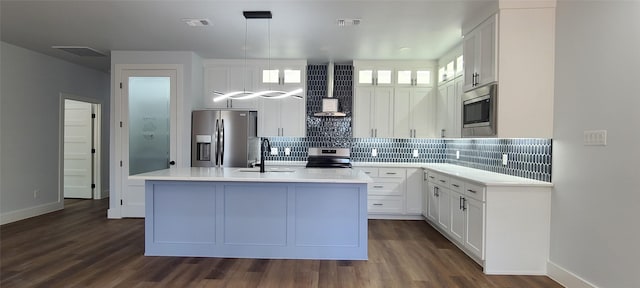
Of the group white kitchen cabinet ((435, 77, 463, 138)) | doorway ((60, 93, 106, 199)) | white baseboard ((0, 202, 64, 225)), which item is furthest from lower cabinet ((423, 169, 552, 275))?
doorway ((60, 93, 106, 199))

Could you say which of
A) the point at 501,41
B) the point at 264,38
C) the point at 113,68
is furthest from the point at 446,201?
the point at 113,68

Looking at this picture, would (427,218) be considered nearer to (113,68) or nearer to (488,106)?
(488,106)

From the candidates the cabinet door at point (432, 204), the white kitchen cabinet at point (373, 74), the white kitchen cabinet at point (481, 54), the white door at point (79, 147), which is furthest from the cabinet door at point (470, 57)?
the white door at point (79, 147)

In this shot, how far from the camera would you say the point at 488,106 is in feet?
10.3

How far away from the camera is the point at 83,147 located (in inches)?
252

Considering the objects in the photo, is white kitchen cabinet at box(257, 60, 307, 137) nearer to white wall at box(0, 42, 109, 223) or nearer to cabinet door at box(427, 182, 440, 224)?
cabinet door at box(427, 182, 440, 224)

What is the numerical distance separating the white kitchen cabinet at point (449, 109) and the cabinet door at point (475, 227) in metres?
1.27

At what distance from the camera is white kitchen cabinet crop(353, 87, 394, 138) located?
5.19 metres

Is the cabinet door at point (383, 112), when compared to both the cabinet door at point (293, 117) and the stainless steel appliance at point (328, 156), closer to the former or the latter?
the stainless steel appliance at point (328, 156)

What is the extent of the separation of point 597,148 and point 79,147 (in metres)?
8.03

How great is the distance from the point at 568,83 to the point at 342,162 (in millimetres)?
3240

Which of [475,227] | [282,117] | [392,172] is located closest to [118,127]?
[282,117]

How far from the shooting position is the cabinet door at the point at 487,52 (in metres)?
3.08

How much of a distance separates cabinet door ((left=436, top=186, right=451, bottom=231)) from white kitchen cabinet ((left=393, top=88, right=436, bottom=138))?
129 cm
